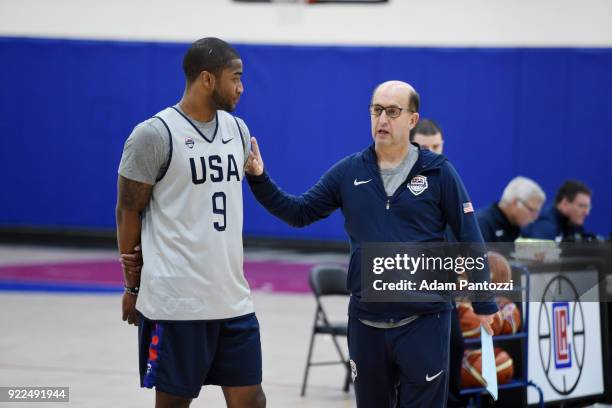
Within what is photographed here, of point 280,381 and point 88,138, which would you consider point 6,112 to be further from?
point 280,381

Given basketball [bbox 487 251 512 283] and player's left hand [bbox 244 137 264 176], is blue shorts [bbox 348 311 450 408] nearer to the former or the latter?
player's left hand [bbox 244 137 264 176]

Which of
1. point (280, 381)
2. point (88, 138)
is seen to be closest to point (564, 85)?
point (88, 138)

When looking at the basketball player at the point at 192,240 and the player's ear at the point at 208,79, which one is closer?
the basketball player at the point at 192,240

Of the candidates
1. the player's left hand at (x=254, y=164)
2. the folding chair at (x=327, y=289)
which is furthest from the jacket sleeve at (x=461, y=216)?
the folding chair at (x=327, y=289)

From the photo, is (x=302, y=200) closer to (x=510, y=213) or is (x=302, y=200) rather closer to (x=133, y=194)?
(x=133, y=194)

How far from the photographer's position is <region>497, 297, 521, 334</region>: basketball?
6039 mm

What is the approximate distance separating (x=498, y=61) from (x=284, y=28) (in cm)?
325

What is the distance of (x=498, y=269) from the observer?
5711 mm

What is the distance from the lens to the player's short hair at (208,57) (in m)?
4.08

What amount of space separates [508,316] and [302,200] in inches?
83.7

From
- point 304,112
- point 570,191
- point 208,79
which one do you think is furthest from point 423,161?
point 304,112

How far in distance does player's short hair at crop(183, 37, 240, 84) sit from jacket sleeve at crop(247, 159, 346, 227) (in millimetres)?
621

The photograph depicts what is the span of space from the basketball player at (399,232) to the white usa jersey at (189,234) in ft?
1.88

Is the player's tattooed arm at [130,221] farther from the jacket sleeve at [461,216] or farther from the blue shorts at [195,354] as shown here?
the jacket sleeve at [461,216]
